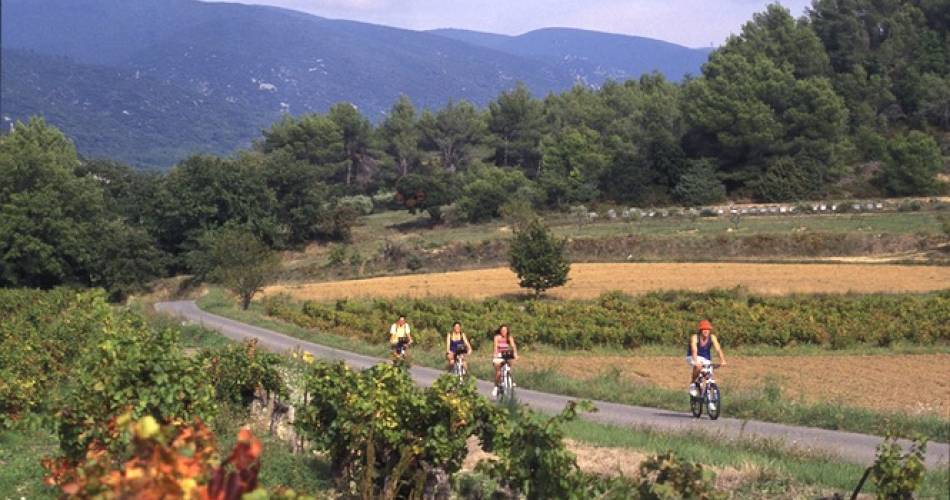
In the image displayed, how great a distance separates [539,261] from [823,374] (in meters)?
20.5

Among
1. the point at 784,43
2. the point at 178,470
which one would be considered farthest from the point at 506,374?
the point at 784,43

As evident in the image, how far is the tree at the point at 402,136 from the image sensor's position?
113 m

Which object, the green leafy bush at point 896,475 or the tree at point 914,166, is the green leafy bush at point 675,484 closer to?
the green leafy bush at point 896,475

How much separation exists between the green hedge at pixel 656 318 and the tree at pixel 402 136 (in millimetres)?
69398

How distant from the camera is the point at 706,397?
1739 cm

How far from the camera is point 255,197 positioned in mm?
73375

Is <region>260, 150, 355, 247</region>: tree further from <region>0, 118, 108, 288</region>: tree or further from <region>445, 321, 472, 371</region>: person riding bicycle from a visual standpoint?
<region>445, 321, 472, 371</region>: person riding bicycle

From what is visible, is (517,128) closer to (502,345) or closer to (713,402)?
(502,345)

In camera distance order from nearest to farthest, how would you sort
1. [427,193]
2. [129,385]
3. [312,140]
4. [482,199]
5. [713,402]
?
[129,385], [713,402], [482,199], [427,193], [312,140]

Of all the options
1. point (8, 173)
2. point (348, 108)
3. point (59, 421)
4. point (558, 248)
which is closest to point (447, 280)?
point (558, 248)

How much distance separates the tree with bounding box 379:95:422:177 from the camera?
113 meters

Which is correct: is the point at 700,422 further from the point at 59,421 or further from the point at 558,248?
the point at 558,248

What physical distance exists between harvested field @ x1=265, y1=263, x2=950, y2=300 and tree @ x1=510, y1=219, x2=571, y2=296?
1.13 metres

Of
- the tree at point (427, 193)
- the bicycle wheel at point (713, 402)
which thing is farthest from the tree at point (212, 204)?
the bicycle wheel at point (713, 402)
